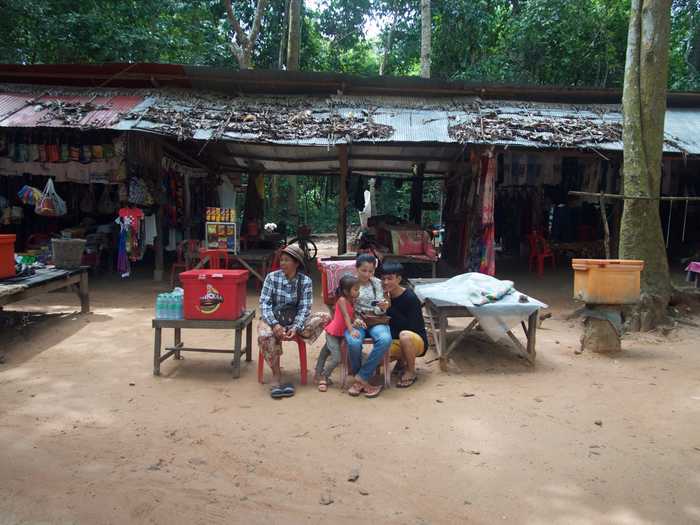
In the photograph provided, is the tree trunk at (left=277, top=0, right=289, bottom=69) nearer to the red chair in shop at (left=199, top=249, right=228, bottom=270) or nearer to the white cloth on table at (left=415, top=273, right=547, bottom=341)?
the red chair in shop at (left=199, top=249, right=228, bottom=270)

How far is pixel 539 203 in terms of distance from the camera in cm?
1138

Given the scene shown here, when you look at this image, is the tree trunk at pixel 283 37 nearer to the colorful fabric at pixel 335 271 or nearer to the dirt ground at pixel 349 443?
the colorful fabric at pixel 335 271

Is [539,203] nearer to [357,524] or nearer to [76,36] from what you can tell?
[357,524]

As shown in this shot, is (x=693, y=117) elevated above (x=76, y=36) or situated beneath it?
situated beneath

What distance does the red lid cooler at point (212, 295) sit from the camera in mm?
4195

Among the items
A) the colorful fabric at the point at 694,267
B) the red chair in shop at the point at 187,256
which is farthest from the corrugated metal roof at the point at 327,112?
the red chair in shop at the point at 187,256

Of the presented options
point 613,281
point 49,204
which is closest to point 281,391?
point 613,281

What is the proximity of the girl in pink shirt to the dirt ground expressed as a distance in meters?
0.18

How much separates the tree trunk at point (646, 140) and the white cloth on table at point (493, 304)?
Result: 2.43 metres

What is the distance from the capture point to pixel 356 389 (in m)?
3.95

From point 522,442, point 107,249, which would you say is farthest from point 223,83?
point 522,442

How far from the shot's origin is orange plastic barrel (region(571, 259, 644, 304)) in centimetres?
492

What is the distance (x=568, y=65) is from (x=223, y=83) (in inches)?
366

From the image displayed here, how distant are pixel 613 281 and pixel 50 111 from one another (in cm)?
874
